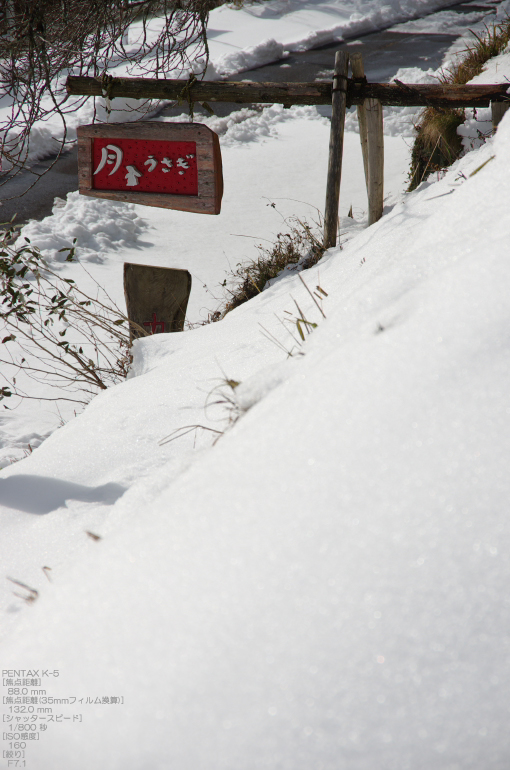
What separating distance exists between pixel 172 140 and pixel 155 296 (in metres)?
1.21

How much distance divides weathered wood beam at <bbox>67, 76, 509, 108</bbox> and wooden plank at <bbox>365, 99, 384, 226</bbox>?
11 cm

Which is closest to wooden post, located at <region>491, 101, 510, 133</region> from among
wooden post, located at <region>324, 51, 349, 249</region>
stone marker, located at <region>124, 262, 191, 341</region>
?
wooden post, located at <region>324, 51, 349, 249</region>

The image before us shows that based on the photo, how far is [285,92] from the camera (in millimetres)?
3586

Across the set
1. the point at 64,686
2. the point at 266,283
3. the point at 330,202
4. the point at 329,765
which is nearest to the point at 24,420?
the point at 266,283

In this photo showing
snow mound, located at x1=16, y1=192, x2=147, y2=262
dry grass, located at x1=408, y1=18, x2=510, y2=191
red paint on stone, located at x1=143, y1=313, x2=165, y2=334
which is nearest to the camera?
Result: red paint on stone, located at x1=143, y1=313, x2=165, y2=334

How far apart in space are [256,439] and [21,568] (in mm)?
958

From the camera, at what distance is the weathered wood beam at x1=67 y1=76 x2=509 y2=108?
3391 millimetres

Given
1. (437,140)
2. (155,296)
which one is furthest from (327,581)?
(437,140)

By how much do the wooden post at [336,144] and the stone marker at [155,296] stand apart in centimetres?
133

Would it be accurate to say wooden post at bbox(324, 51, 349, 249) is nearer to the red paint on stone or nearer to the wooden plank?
the wooden plank

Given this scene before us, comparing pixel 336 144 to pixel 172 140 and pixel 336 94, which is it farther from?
pixel 172 140

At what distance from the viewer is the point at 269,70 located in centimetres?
1055

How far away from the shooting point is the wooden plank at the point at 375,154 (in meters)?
3.88

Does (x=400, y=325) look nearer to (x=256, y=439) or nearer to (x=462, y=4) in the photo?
(x=256, y=439)
